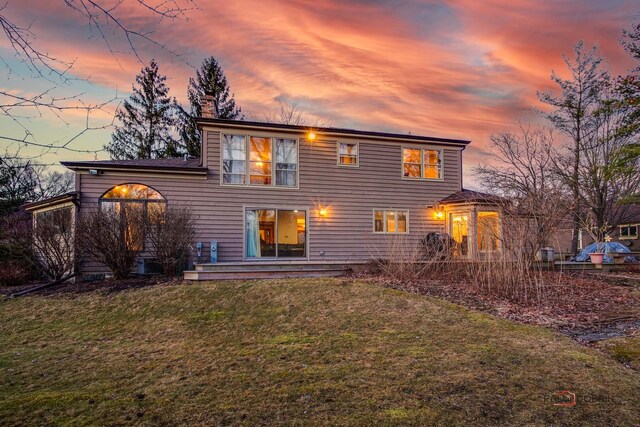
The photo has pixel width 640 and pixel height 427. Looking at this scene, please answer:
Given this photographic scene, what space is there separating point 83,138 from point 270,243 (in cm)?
1181

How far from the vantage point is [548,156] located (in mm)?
22172

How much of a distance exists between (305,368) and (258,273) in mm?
6381

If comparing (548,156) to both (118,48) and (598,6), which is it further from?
(118,48)

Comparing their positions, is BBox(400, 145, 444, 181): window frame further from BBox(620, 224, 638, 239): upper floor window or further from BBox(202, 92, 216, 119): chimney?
BBox(620, 224, 638, 239): upper floor window

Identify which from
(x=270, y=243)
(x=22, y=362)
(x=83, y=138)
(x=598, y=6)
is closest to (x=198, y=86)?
(x=270, y=243)

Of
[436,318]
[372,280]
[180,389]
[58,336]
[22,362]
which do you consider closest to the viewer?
[180,389]

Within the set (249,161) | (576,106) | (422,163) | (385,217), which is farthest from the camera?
(576,106)

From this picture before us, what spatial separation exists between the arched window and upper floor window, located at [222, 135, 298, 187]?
256 centimetres

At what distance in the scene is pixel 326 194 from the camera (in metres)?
14.6

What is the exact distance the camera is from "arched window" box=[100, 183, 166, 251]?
32.8 ft

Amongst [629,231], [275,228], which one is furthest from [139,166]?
[629,231]

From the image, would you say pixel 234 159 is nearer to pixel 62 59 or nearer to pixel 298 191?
pixel 298 191

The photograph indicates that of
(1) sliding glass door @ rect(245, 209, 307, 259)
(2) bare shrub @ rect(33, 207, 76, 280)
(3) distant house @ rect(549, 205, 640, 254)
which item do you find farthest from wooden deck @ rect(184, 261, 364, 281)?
(3) distant house @ rect(549, 205, 640, 254)

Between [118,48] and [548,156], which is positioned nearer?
[118,48]
